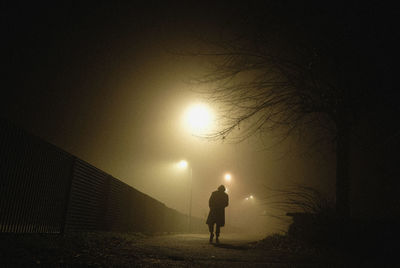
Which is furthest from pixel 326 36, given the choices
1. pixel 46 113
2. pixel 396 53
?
pixel 46 113

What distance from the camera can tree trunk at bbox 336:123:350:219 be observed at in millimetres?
7637

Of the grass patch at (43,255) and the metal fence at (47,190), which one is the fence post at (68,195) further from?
the grass patch at (43,255)

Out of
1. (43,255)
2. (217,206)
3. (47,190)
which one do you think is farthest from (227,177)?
(43,255)

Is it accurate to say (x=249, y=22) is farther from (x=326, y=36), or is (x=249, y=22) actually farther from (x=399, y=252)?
(x=399, y=252)

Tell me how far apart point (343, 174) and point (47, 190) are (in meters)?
6.84

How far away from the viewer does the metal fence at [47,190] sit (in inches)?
187

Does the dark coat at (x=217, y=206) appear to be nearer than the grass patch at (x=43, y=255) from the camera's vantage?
No

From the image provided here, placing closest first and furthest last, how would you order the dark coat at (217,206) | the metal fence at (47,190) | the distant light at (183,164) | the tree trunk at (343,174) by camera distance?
the metal fence at (47,190), the tree trunk at (343,174), the dark coat at (217,206), the distant light at (183,164)

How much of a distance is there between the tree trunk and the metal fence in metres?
6.18

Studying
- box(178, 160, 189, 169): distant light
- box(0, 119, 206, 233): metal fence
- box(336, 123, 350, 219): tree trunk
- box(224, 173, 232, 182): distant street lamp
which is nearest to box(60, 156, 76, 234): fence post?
box(0, 119, 206, 233): metal fence

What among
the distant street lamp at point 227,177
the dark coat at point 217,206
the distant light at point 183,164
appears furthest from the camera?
the distant street lamp at point 227,177

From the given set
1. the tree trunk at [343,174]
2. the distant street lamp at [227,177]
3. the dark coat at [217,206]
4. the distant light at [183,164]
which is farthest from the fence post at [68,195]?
the distant street lamp at [227,177]

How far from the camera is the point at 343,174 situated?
800cm

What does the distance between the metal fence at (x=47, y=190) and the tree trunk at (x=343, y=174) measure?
6.18 m
